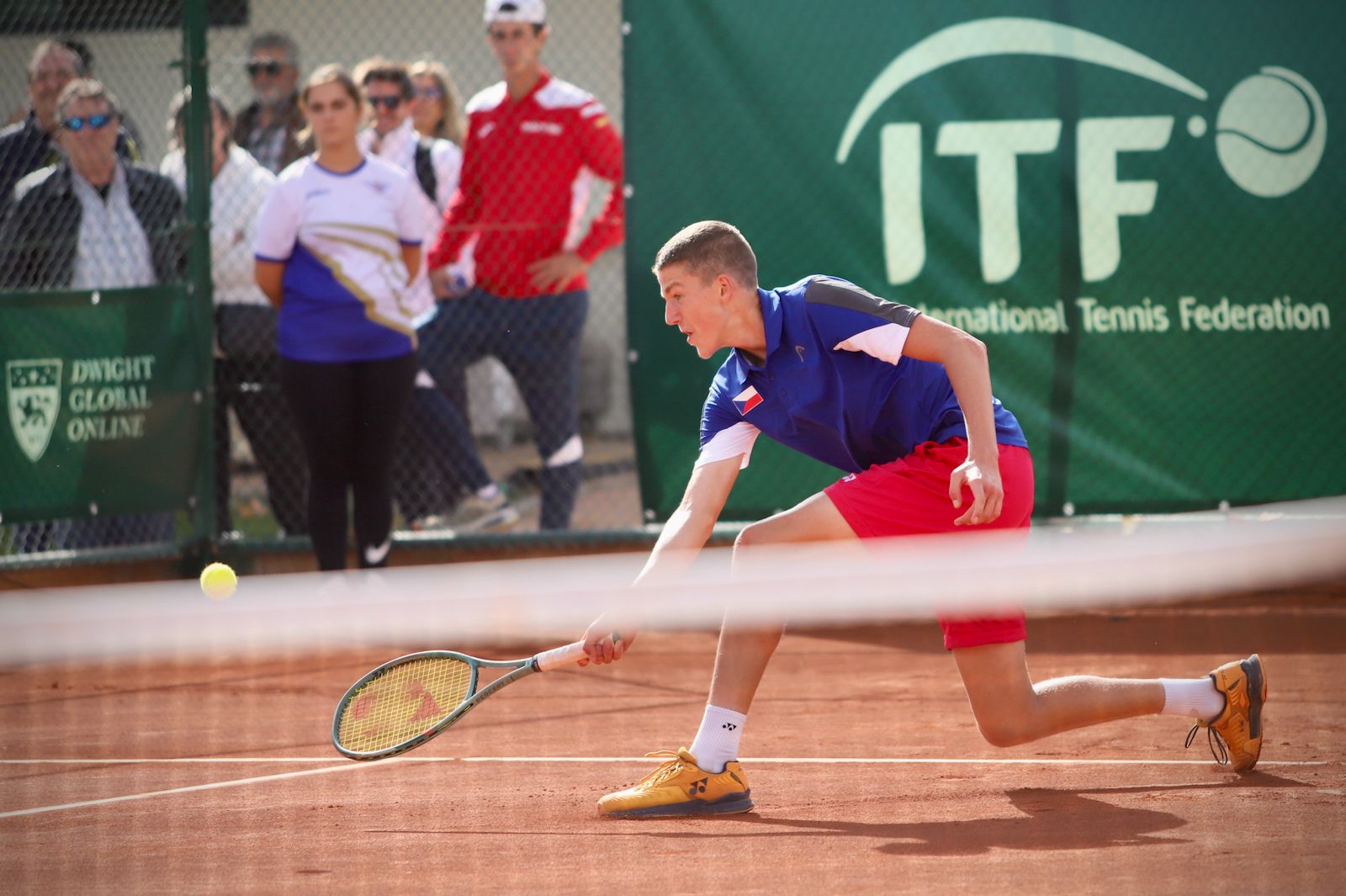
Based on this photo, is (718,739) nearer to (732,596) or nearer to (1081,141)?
(732,596)

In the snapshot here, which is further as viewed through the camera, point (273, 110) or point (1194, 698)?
point (273, 110)

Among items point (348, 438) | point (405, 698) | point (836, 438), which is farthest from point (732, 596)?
point (348, 438)

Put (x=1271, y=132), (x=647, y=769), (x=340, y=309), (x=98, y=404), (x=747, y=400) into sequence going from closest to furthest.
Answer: (x=747, y=400), (x=647, y=769), (x=340, y=309), (x=1271, y=132), (x=98, y=404)

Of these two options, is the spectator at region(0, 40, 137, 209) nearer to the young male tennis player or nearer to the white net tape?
the white net tape

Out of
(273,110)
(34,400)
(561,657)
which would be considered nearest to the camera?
(561,657)

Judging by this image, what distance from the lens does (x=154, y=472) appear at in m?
7.73

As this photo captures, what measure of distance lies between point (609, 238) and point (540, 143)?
1.69 ft

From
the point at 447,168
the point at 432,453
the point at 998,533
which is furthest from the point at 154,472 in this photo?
the point at 998,533

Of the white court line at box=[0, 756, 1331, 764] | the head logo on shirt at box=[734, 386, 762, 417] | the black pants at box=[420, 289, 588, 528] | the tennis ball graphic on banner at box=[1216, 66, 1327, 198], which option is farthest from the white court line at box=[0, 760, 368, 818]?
the tennis ball graphic on banner at box=[1216, 66, 1327, 198]

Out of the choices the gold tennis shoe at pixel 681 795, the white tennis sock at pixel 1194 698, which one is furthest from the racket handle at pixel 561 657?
the white tennis sock at pixel 1194 698

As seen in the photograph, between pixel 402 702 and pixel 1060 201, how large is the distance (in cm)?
405

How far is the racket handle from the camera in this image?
3.94m

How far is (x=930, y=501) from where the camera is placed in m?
4.18

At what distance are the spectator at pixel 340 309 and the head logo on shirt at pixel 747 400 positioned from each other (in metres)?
2.93
